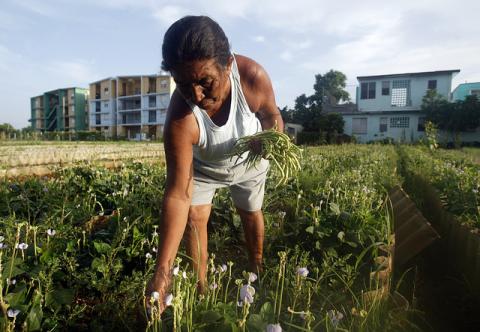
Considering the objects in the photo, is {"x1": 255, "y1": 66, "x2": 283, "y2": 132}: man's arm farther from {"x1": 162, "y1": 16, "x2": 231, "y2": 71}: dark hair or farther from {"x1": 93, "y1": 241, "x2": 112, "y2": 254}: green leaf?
{"x1": 93, "y1": 241, "x2": 112, "y2": 254}: green leaf

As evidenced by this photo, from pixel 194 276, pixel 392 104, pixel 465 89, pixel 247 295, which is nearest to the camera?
pixel 247 295

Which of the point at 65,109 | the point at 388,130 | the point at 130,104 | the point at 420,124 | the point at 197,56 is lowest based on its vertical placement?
the point at 197,56

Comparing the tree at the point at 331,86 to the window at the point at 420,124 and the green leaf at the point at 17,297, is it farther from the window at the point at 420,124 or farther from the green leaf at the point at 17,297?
the green leaf at the point at 17,297

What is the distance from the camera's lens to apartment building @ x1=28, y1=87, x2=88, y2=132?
67500 millimetres

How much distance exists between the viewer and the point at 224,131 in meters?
1.99

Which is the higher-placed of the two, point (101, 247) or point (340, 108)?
point (340, 108)

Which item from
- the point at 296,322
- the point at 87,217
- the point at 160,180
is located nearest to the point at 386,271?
the point at 296,322

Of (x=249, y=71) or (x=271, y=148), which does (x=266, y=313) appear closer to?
(x=271, y=148)

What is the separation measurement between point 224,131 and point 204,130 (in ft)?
0.40

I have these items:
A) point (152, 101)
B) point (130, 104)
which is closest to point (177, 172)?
point (152, 101)

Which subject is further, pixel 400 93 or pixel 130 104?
pixel 130 104

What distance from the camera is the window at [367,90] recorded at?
30484mm

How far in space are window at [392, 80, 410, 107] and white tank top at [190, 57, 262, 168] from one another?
30.8 metres

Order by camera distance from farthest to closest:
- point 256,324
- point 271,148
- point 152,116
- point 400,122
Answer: point 152,116 → point 400,122 → point 271,148 → point 256,324
